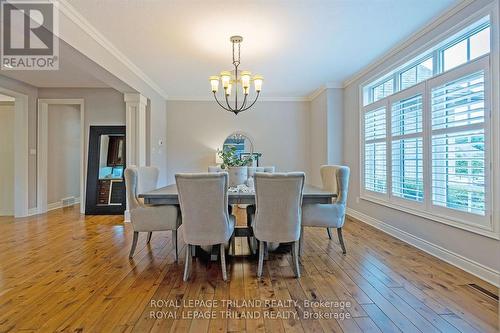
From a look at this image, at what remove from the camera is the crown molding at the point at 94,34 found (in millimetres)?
2662

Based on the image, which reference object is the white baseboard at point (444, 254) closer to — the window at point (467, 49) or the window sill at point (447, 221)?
the window sill at point (447, 221)

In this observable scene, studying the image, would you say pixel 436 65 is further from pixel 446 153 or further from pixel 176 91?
pixel 176 91

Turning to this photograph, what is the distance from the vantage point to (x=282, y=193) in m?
2.40

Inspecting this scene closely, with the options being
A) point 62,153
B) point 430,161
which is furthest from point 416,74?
point 62,153

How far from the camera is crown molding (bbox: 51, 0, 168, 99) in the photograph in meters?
2.66

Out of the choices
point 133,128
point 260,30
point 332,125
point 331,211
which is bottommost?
point 331,211

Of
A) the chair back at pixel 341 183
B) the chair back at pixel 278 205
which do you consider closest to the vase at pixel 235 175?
the chair back at pixel 278 205

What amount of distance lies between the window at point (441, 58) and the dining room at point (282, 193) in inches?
0.8

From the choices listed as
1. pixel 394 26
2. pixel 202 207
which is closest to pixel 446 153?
pixel 394 26

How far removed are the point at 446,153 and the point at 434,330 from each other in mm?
1875

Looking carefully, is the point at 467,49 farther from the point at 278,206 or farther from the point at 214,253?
the point at 214,253

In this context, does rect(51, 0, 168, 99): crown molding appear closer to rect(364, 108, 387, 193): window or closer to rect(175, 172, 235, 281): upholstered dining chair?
rect(175, 172, 235, 281): upholstered dining chair

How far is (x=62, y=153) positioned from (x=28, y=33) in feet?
13.0

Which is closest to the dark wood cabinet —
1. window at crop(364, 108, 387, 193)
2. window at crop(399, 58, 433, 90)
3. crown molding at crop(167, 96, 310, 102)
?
crown molding at crop(167, 96, 310, 102)
